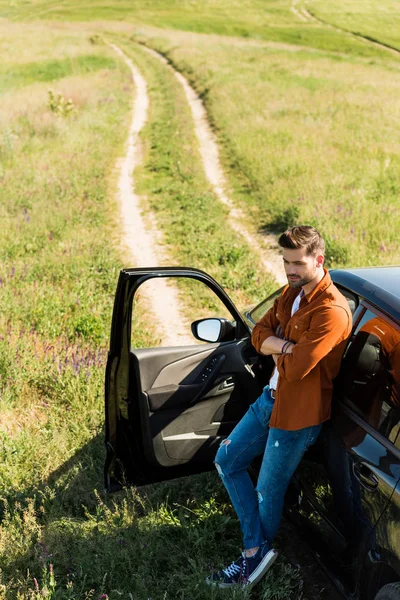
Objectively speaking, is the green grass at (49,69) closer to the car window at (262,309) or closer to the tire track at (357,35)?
the tire track at (357,35)

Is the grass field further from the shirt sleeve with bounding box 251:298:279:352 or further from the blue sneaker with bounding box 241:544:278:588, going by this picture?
the shirt sleeve with bounding box 251:298:279:352

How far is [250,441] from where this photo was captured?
3.69 meters

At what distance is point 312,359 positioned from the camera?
10.5ft

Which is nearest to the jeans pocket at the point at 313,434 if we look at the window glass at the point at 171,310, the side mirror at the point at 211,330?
the side mirror at the point at 211,330

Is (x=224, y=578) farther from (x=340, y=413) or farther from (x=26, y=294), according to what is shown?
(x=26, y=294)

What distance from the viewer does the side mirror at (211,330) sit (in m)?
4.26

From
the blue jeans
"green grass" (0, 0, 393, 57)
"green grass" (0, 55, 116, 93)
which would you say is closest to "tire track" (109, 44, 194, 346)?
the blue jeans

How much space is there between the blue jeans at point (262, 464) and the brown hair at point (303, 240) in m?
0.87

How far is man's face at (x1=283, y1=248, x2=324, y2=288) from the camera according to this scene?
3273 millimetres

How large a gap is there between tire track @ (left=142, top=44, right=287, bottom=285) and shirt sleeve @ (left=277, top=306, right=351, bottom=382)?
20.3 ft

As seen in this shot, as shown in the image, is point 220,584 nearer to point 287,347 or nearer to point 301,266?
point 287,347

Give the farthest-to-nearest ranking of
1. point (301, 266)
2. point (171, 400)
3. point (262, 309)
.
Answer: point (262, 309) < point (171, 400) < point (301, 266)

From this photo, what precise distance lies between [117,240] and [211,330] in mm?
7406

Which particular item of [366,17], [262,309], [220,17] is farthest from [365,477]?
[220,17]
